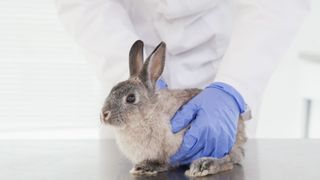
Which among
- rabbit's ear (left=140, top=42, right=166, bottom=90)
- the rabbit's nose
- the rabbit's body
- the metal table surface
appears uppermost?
rabbit's ear (left=140, top=42, right=166, bottom=90)

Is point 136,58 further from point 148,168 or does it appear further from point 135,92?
point 148,168

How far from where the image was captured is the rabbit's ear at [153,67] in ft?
3.84

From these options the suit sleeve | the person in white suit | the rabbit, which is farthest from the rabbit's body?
the suit sleeve

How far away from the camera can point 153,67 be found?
1188 mm

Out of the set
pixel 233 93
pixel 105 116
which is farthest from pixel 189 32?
pixel 105 116

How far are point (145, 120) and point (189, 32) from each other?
61cm

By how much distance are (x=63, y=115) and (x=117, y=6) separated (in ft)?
4.31

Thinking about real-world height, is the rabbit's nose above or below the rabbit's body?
above

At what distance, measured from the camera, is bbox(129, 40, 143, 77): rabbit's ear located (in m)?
1.19

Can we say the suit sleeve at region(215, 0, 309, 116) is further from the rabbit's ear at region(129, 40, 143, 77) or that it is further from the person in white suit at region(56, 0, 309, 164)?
the rabbit's ear at region(129, 40, 143, 77)

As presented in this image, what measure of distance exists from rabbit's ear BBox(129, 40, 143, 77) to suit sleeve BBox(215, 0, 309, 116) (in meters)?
0.32

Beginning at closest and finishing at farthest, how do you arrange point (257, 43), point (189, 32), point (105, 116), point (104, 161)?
point (105, 116) < point (104, 161) < point (257, 43) < point (189, 32)

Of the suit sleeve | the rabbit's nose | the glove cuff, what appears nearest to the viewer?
the rabbit's nose

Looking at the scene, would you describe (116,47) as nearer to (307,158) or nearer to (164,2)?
(164,2)
